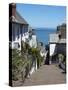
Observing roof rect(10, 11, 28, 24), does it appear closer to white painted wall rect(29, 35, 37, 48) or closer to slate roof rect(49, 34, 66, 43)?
white painted wall rect(29, 35, 37, 48)

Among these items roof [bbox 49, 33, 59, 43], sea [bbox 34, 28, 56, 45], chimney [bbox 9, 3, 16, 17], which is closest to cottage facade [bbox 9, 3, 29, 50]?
chimney [bbox 9, 3, 16, 17]

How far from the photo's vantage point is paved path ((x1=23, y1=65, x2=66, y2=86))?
2.20 meters

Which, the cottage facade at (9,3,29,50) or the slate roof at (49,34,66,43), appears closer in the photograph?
the cottage facade at (9,3,29,50)

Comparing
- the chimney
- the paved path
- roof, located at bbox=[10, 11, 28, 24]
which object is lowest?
the paved path

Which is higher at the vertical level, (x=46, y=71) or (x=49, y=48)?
(x=49, y=48)

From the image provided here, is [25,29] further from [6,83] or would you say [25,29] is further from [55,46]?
[6,83]

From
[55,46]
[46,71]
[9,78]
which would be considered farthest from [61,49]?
[9,78]

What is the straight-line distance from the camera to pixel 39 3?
2.23 meters

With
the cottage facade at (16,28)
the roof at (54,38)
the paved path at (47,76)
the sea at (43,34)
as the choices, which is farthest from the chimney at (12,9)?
the paved path at (47,76)

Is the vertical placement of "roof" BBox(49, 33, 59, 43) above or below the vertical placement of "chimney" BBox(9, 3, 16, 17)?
below

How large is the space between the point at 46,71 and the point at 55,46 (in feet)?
0.78

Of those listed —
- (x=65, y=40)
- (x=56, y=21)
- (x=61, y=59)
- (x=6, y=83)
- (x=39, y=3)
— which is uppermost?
(x=39, y=3)

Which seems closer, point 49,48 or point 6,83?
point 6,83

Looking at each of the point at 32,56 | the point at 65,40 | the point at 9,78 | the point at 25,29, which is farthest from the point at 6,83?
the point at 65,40
